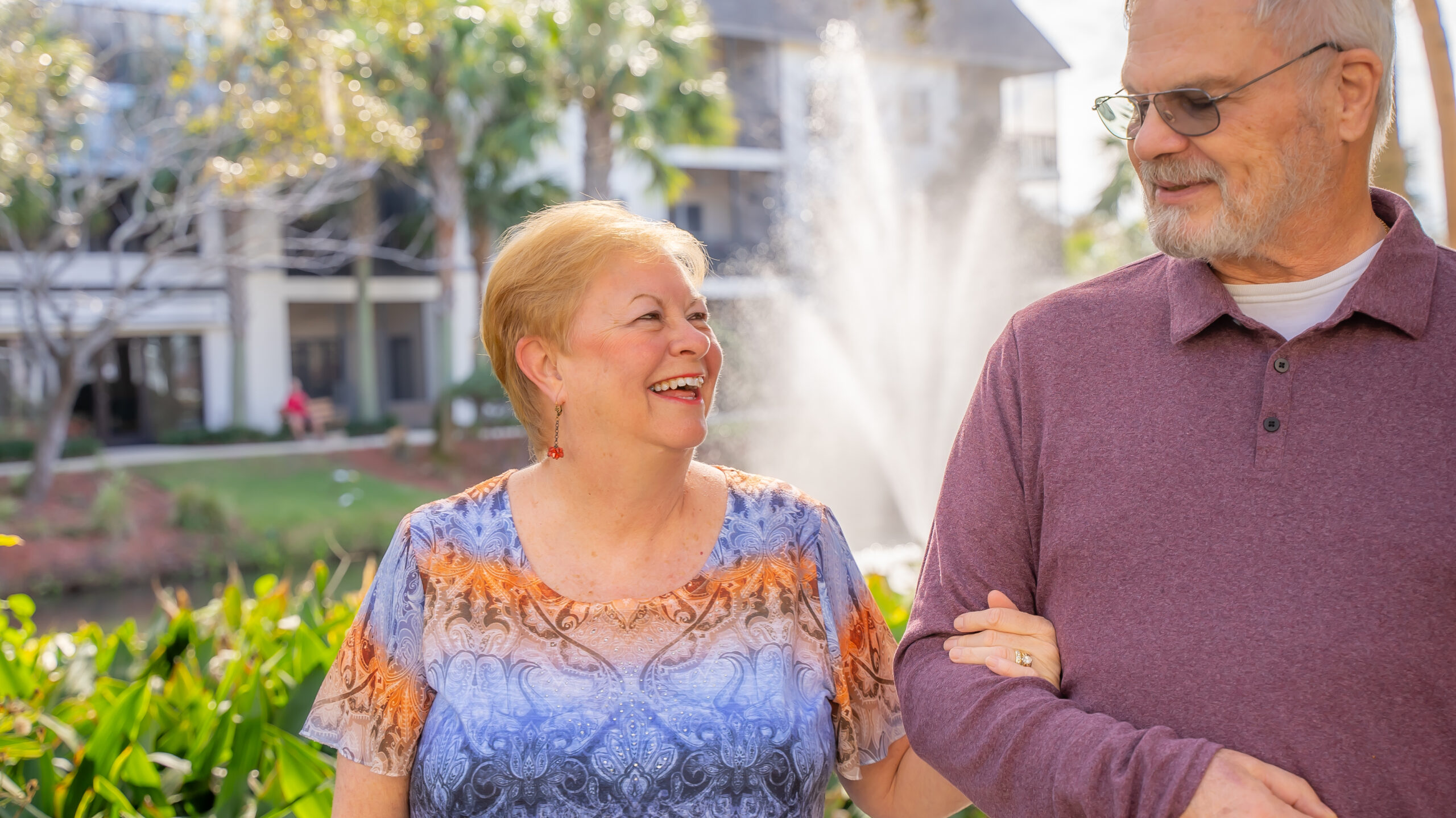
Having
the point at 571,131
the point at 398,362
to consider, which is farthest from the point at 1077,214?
the point at 398,362

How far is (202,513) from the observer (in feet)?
62.5

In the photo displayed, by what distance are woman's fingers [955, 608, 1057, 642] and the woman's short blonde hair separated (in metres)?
0.91

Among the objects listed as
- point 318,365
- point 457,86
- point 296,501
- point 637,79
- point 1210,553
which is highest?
point 457,86

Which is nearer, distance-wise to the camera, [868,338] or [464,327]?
[868,338]

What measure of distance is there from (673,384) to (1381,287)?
1155 millimetres

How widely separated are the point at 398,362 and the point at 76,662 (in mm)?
28850

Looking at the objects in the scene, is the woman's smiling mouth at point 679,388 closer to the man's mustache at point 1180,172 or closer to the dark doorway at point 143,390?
the man's mustache at point 1180,172

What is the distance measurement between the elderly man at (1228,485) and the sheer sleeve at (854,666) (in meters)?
0.39

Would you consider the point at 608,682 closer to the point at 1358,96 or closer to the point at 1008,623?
the point at 1008,623

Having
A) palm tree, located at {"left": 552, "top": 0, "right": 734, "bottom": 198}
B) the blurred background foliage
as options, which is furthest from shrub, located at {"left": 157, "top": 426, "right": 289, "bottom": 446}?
the blurred background foliage

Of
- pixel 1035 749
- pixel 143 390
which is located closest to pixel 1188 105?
pixel 1035 749

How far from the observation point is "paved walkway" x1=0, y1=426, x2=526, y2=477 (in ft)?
71.5

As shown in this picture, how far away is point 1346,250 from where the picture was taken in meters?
1.77

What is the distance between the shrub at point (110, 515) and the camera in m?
18.1
